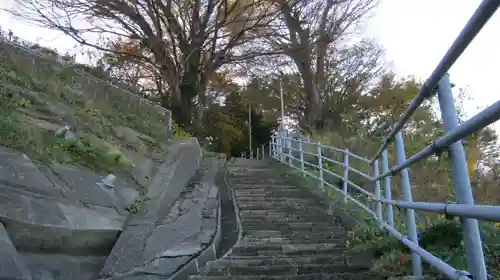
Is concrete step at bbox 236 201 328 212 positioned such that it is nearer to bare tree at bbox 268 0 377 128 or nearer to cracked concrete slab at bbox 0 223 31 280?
cracked concrete slab at bbox 0 223 31 280

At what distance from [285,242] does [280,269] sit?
1286 millimetres

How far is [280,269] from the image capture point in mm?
4668

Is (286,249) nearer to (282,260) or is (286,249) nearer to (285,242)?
(285,242)

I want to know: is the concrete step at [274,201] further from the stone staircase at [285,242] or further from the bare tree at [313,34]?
the bare tree at [313,34]

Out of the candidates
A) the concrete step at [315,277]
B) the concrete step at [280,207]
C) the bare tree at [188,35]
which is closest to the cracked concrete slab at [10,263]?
the concrete step at [315,277]

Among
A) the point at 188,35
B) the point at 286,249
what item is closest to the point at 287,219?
the point at 286,249

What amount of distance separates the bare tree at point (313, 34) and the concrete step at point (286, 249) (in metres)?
13.1

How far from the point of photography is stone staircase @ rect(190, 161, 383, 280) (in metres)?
4.61

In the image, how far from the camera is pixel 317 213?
7434 millimetres

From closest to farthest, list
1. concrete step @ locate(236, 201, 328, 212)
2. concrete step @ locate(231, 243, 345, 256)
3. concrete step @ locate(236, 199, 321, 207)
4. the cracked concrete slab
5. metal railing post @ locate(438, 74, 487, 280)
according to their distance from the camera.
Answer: metal railing post @ locate(438, 74, 487, 280) → the cracked concrete slab → concrete step @ locate(231, 243, 345, 256) → concrete step @ locate(236, 201, 328, 212) → concrete step @ locate(236, 199, 321, 207)

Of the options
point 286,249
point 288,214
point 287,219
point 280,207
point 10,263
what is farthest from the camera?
point 280,207

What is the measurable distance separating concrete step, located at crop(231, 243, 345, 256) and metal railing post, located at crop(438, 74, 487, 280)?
11.5 feet

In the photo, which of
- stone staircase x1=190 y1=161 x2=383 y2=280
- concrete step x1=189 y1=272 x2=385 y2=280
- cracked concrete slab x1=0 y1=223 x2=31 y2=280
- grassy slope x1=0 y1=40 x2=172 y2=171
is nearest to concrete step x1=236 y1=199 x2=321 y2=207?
stone staircase x1=190 y1=161 x2=383 y2=280

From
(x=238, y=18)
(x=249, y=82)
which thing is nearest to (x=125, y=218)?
(x=238, y=18)
